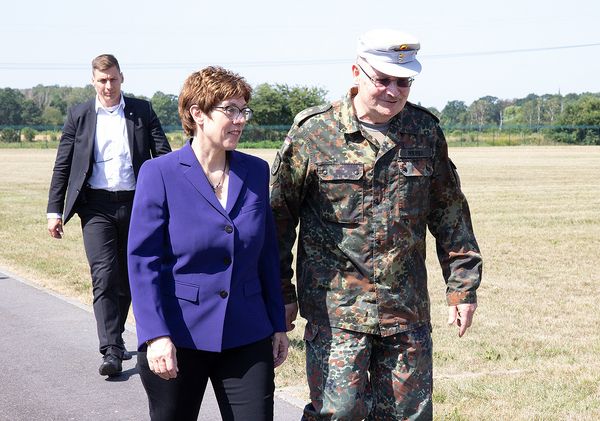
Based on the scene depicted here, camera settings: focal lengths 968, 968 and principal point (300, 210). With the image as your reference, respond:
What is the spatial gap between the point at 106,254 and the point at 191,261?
332 cm

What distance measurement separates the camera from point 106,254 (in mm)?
6645

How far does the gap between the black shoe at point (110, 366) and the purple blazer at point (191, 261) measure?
3086 mm

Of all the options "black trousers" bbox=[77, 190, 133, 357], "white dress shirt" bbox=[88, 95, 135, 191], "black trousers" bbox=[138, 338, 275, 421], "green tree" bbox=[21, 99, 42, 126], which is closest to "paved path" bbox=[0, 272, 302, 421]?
"black trousers" bbox=[77, 190, 133, 357]

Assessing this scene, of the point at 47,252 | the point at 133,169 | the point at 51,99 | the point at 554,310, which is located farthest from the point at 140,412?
the point at 51,99

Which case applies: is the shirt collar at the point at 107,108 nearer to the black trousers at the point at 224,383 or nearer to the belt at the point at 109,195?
the belt at the point at 109,195

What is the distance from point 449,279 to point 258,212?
916 millimetres

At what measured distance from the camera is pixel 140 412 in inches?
224

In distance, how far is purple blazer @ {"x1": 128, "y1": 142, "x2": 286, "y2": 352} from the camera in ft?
11.3

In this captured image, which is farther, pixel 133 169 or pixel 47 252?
pixel 47 252

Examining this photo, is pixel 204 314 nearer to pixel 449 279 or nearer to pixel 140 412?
pixel 449 279

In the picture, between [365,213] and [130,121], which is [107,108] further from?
[365,213]

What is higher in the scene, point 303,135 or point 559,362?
point 303,135

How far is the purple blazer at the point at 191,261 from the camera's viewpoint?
135 inches

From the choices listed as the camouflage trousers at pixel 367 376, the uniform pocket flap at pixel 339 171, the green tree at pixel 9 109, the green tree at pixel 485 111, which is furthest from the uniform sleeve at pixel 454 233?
the green tree at pixel 485 111
